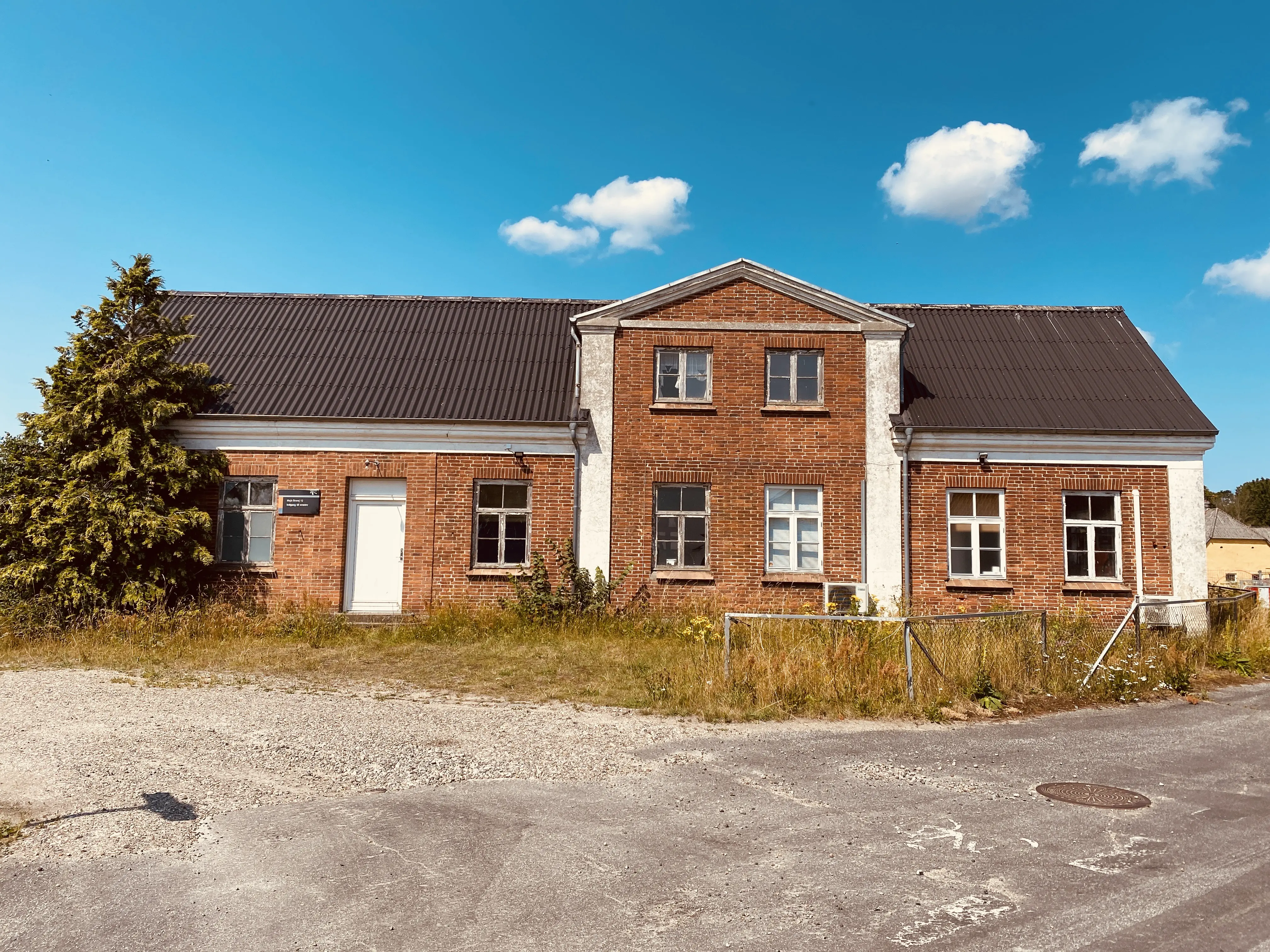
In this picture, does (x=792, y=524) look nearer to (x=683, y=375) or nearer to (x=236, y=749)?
(x=683, y=375)

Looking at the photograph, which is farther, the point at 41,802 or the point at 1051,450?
the point at 1051,450

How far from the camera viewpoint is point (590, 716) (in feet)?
28.3

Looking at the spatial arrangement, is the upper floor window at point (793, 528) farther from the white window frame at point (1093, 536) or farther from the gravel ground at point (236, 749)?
the gravel ground at point (236, 749)

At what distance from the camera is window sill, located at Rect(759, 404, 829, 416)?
613 inches

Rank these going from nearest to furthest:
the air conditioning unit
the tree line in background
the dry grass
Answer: the dry grass
the air conditioning unit
the tree line in background

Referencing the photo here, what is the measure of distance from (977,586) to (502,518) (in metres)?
8.75

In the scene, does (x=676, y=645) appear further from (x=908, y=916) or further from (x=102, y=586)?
(x=102, y=586)

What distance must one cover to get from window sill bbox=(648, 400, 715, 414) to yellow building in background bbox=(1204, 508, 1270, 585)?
4681 cm

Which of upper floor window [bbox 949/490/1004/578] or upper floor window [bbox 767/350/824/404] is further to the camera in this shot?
upper floor window [bbox 767/350/824/404]

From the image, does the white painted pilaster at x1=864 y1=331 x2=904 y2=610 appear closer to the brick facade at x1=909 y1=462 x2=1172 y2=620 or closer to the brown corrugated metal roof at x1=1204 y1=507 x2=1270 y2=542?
the brick facade at x1=909 y1=462 x2=1172 y2=620

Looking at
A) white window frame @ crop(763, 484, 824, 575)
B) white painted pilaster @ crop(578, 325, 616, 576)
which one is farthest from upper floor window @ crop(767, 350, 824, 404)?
white painted pilaster @ crop(578, 325, 616, 576)

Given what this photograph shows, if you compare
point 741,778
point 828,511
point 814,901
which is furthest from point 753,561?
point 814,901

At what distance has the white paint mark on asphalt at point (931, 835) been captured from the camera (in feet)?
17.1

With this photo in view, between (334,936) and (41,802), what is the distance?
10.5 feet
